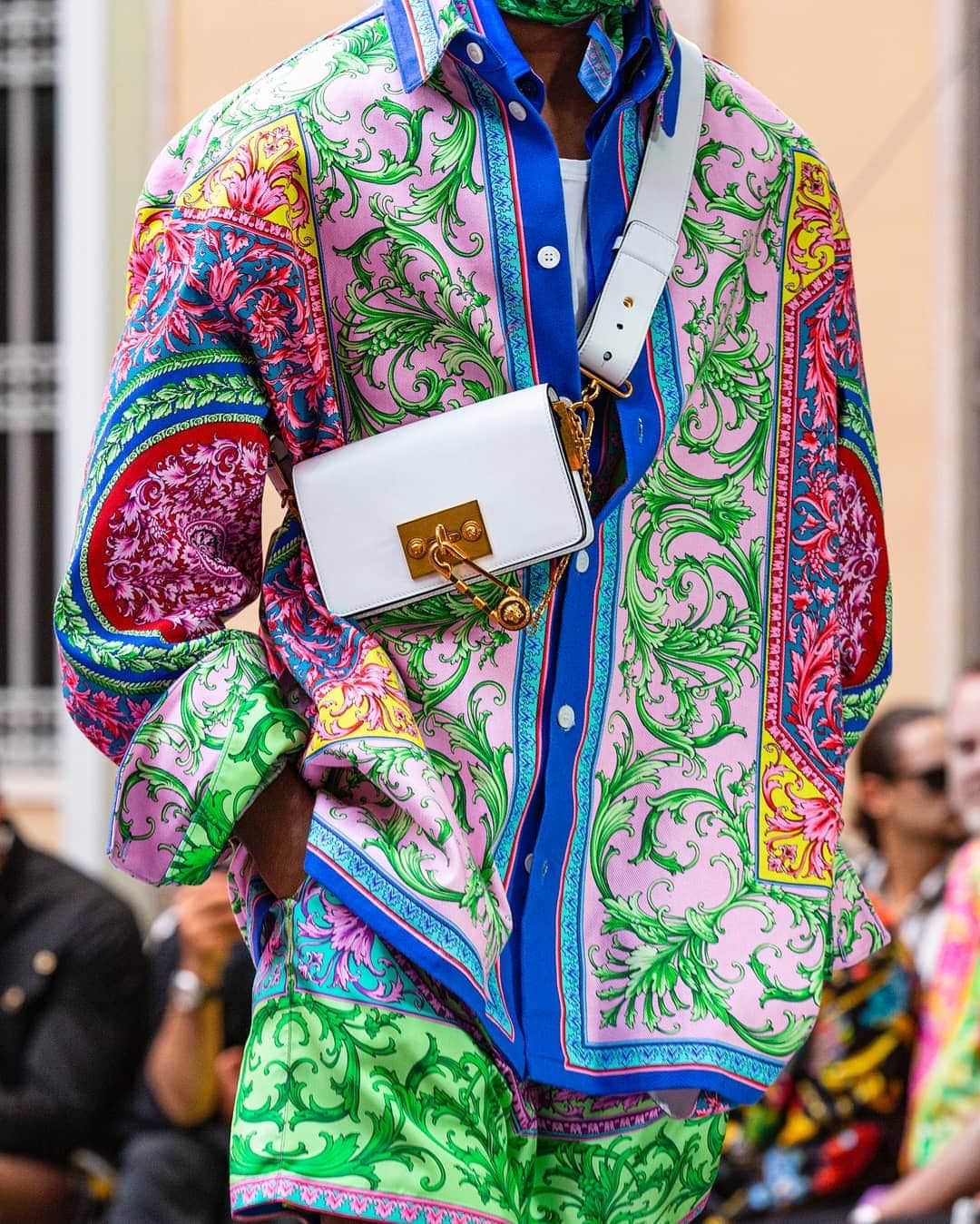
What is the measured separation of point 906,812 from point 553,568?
328 centimetres

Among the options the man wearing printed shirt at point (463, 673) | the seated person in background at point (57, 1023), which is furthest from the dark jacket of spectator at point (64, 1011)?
the man wearing printed shirt at point (463, 673)

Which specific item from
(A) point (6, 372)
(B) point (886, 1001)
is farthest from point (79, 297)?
(B) point (886, 1001)

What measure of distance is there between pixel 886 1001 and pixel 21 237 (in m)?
5.53

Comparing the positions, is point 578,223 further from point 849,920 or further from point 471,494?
point 849,920

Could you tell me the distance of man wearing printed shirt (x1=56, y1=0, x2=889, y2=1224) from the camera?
64.7 inches

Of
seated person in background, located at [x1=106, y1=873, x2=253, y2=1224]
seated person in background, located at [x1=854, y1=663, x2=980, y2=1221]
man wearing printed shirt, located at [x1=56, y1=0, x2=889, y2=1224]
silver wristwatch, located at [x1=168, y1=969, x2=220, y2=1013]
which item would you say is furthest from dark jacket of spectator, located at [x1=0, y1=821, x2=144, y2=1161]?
man wearing printed shirt, located at [x1=56, y1=0, x2=889, y2=1224]

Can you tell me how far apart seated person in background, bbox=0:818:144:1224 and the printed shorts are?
9.02 feet

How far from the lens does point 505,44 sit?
174 centimetres

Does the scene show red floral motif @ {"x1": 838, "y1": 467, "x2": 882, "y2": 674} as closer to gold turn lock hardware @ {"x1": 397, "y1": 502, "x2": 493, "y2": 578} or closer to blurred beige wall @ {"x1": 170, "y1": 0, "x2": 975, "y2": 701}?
gold turn lock hardware @ {"x1": 397, "y1": 502, "x2": 493, "y2": 578}

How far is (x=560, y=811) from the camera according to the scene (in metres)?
1.74

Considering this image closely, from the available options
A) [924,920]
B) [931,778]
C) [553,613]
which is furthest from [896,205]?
[553,613]

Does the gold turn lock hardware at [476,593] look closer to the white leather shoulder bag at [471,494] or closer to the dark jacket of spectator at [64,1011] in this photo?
the white leather shoulder bag at [471,494]

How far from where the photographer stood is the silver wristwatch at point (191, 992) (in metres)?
4.18

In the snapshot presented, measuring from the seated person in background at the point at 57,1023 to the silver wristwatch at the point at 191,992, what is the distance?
0.32 m
